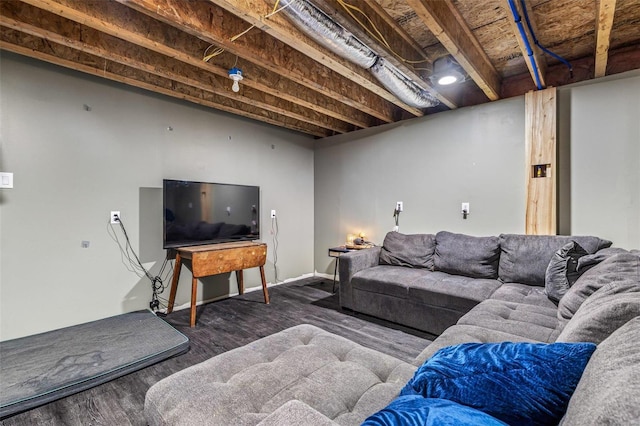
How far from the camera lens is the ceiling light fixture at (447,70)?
270cm

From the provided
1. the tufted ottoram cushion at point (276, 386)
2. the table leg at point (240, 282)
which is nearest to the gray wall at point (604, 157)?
the tufted ottoram cushion at point (276, 386)

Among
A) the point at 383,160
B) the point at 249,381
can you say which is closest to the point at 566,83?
the point at 383,160

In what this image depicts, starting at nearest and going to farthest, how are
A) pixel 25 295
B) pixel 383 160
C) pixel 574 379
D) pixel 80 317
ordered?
pixel 574 379
pixel 25 295
pixel 80 317
pixel 383 160

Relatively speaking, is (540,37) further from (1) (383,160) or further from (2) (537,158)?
(1) (383,160)

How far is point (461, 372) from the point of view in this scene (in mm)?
791

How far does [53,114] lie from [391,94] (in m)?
3.25

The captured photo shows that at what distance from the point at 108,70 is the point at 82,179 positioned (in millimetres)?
1054

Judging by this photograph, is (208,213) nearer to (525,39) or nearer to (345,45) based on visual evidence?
(345,45)

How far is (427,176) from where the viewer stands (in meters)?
3.79

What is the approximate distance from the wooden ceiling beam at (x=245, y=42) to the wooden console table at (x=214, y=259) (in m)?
1.85

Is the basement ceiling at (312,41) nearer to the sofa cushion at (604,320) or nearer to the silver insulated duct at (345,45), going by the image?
the silver insulated duct at (345,45)

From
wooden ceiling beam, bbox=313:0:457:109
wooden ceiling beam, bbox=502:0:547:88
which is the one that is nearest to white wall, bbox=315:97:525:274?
wooden ceiling beam, bbox=502:0:547:88

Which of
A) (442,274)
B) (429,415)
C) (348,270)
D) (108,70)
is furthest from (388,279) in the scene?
(108,70)

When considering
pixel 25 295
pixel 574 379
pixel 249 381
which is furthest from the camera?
pixel 25 295
